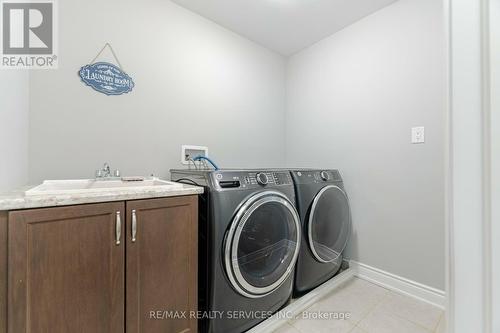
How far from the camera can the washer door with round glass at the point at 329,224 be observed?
5.27 feet

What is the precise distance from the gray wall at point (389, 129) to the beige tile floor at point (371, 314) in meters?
0.21

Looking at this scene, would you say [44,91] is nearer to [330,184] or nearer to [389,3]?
[330,184]

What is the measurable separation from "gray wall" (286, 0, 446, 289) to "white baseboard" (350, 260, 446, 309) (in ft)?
0.14

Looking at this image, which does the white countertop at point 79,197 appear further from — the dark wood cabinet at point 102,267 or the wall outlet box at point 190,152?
the wall outlet box at point 190,152

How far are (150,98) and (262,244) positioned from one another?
1.38m

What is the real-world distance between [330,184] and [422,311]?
40.7 inches

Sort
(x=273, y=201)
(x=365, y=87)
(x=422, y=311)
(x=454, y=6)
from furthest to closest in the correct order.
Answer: (x=365, y=87) → (x=422, y=311) → (x=273, y=201) → (x=454, y=6)

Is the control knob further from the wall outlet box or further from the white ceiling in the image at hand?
the white ceiling

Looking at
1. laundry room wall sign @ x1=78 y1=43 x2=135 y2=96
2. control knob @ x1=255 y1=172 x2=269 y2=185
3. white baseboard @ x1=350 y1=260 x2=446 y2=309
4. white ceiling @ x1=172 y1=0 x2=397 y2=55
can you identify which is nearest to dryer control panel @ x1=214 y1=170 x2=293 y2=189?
control knob @ x1=255 y1=172 x2=269 y2=185

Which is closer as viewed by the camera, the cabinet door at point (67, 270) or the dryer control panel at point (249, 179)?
the cabinet door at point (67, 270)

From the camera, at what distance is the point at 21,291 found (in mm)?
730

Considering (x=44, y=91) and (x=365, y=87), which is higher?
(x=365, y=87)

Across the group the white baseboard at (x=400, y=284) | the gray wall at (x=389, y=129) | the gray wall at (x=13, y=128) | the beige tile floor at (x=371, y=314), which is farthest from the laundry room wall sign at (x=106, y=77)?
the white baseboard at (x=400, y=284)

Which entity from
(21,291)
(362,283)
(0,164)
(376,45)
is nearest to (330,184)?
(362,283)
